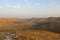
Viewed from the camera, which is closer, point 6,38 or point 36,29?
point 6,38

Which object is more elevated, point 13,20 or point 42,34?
point 13,20

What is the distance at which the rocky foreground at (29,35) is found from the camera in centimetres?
658

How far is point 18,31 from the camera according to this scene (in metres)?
7.00

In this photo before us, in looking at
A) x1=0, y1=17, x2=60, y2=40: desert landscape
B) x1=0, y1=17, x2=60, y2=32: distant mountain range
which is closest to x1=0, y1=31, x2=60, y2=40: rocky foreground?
x1=0, y1=17, x2=60, y2=40: desert landscape

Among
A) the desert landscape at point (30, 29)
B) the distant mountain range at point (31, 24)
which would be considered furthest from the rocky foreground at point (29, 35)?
the distant mountain range at point (31, 24)

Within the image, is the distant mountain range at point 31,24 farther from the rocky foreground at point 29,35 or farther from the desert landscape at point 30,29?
the rocky foreground at point 29,35

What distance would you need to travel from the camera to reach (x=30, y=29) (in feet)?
23.7

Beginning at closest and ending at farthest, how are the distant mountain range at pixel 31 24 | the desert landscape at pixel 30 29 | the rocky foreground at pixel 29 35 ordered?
the rocky foreground at pixel 29 35
the desert landscape at pixel 30 29
the distant mountain range at pixel 31 24

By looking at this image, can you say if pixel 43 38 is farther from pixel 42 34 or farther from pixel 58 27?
pixel 58 27

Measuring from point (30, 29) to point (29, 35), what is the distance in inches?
21.6

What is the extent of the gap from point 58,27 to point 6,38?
2.57 m

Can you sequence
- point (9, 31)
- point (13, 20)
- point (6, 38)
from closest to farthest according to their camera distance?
point (6, 38), point (9, 31), point (13, 20)

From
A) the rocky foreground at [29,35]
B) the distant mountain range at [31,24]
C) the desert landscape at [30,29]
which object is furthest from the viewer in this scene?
the distant mountain range at [31,24]

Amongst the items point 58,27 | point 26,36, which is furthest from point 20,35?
point 58,27
